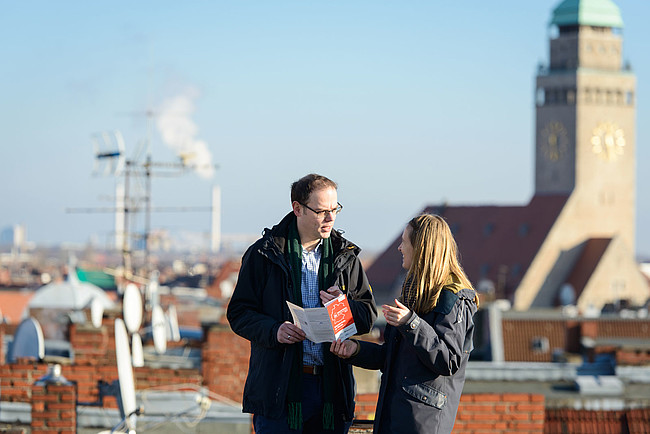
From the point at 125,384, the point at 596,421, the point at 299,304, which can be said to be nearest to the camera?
the point at 299,304

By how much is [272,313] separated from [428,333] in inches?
34.4

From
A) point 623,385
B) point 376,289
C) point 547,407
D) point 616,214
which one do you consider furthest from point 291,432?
point 616,214

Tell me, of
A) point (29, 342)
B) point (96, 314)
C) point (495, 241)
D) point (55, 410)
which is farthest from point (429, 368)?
point (495, 241)

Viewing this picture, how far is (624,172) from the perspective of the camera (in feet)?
266

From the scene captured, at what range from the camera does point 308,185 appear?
6.46 meters

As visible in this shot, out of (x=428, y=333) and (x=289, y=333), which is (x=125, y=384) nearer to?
(x=289, y=333)

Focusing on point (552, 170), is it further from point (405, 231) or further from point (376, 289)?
point (405, 231)

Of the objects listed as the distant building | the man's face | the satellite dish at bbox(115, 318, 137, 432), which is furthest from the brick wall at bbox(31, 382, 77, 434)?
the distant building

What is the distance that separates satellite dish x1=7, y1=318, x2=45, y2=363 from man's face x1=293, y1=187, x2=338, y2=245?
26.2 ft

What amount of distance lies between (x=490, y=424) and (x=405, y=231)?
4.42 metres

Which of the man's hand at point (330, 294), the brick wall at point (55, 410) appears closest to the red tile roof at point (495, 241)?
the brick wall at point (55, 410)

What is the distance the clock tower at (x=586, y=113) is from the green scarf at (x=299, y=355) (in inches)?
2912

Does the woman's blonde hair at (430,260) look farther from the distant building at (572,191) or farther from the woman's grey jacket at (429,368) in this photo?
the distant building at (572,191)

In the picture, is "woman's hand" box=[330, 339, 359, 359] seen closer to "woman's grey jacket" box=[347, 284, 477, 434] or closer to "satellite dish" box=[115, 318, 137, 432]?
"woman's grey jacket" box=[347, 284, 477, 434]
